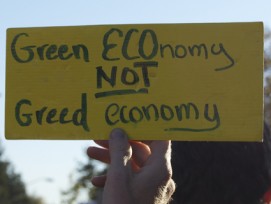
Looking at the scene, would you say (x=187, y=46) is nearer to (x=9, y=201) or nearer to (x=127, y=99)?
(x=127, y=99)

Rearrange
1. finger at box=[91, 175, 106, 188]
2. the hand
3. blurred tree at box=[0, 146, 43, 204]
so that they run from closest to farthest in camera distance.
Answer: the hand
finger at box=[91, 175, 106, 188]
blurred tree at box=[0, 146, 43, 204]

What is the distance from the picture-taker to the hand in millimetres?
2561

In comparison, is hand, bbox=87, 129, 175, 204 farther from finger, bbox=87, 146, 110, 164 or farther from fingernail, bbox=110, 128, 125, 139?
finger, bbox=87, 146, 110, 164

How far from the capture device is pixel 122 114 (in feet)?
8.95

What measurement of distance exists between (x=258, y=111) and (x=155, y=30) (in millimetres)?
448

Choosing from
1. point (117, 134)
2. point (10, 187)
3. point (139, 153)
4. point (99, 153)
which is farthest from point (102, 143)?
point (10, 187)

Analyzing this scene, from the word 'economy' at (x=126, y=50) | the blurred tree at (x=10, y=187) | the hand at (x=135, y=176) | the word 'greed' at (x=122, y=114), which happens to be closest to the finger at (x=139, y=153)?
the hand at (x=135, y=176)

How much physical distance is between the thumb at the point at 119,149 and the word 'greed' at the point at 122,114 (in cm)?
7

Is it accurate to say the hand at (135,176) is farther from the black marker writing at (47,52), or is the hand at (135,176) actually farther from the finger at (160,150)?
the black marker writing at (47,52)

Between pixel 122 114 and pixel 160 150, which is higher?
pixel 122 114

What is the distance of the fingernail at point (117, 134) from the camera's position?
8.72 feet

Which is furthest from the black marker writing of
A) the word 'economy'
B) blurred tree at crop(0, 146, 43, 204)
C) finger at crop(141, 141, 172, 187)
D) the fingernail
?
blurred tree at crop(0, 146, 43, 204)

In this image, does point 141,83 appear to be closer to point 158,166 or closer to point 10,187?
point 158,166

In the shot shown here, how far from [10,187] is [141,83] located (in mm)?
38972
